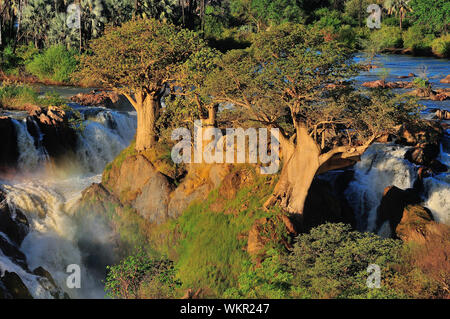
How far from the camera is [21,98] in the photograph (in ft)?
115


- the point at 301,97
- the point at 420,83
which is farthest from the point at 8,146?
the point at 420,83

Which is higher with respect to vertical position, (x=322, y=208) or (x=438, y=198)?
(x=322, y=208)

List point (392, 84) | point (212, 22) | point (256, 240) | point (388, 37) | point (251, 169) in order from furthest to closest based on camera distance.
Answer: point (212, 22) < point (388, 37) < point (392, 84) < point (251, 169) < point (256, 240)

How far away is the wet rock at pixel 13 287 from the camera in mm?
15180

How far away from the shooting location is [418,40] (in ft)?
222

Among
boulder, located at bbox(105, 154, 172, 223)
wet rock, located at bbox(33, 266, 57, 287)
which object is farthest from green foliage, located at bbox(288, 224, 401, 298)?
wet rock, located at bbox(33, 266, 57, 287)

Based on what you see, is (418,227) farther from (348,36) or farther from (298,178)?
(348,36)

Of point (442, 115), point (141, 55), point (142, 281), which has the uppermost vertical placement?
point (141, 55)

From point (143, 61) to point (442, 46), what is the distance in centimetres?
5487

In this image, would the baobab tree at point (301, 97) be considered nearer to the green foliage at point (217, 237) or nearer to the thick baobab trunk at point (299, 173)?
the thick baobab trunk at point (299, 173)

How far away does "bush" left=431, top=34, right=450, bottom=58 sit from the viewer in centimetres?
6291

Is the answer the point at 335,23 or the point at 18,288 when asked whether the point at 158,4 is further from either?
the point at 18,288

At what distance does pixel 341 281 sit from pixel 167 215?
9.23m

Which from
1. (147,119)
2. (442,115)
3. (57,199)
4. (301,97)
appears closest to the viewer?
(301,97)
